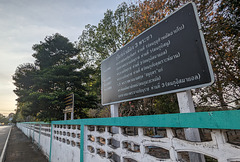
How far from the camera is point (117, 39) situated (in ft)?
45.5

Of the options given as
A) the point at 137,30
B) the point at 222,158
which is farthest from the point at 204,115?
the point at 137,30

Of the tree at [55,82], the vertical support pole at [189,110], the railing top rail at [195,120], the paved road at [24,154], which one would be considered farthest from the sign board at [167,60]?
the tree at [55,82]

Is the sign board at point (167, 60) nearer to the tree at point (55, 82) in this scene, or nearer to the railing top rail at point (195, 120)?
the railing top rail at point (195, 120)

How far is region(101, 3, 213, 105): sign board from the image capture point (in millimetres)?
1601

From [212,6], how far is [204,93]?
122 inches

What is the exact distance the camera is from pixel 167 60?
1913 millimetres

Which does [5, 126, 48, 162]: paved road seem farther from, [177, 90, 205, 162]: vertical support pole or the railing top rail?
[177, 90, 205, 162]: vertical support pole

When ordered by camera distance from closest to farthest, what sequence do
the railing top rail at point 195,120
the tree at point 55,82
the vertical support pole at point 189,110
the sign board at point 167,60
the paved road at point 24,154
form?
the railing top rail at point 195,120, the vertical support pole at point 189,110, the sign board at point 167,60, the paved road at point 24,154, the tree at point 55,82

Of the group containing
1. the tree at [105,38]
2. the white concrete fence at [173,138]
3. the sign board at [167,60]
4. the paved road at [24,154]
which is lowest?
the paved road at [24,154]

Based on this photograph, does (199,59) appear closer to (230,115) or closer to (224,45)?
(230,115)

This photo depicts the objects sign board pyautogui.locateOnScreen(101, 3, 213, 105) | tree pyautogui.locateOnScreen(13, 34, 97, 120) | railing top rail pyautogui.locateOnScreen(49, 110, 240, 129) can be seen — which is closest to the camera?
railing top rail pyautogui.locateOnScreen(49, 110, 240, 129)

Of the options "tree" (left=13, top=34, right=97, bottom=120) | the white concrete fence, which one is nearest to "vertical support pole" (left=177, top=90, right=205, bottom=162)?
the white concrete fence

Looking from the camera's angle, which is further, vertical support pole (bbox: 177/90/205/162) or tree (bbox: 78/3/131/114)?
tree (bbox: 78/3/131/114)

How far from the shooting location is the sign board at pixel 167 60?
5.25ft
